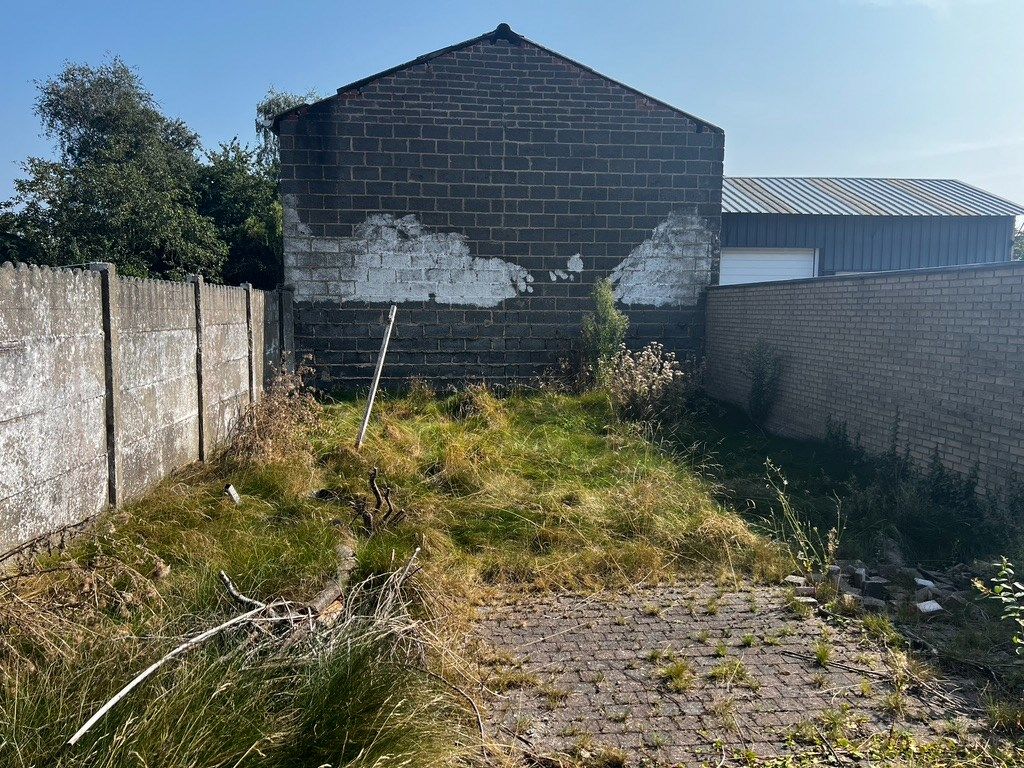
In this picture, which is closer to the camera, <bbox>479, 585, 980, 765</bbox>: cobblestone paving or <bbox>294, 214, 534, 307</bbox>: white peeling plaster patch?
<bbox>479, 585, 980, 765</bbox>: cobblestone paving

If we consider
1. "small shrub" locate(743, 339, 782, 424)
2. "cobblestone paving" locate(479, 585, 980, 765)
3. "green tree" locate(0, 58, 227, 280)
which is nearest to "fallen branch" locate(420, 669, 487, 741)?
"cobblestone paving" locate(479, 585, 980, 765)

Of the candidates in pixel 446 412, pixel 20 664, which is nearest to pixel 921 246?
pixel 446 412

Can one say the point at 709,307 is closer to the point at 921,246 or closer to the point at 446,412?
the point at 446,412

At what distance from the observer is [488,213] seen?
37.9ft

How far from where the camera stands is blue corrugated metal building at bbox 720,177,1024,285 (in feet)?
58.4

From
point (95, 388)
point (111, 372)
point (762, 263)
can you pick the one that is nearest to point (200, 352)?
point (111, 372)

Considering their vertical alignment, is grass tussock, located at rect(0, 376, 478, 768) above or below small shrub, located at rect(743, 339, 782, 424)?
below

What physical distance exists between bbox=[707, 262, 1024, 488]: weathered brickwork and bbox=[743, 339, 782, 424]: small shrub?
0.33 feet

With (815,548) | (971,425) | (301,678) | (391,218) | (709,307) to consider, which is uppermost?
(391,218)

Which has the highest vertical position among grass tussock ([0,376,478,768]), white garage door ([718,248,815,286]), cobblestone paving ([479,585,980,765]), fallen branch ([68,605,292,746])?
white garage door ([718,248,815,286])

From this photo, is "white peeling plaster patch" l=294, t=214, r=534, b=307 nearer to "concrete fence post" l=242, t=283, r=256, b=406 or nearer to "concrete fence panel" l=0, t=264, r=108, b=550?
"concrete fence post" l=242, t=283, r=256, b=406

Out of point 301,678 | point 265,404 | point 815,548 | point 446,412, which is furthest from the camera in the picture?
point 446,412

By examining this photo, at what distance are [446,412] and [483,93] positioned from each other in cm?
490

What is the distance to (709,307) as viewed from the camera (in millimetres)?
11977
